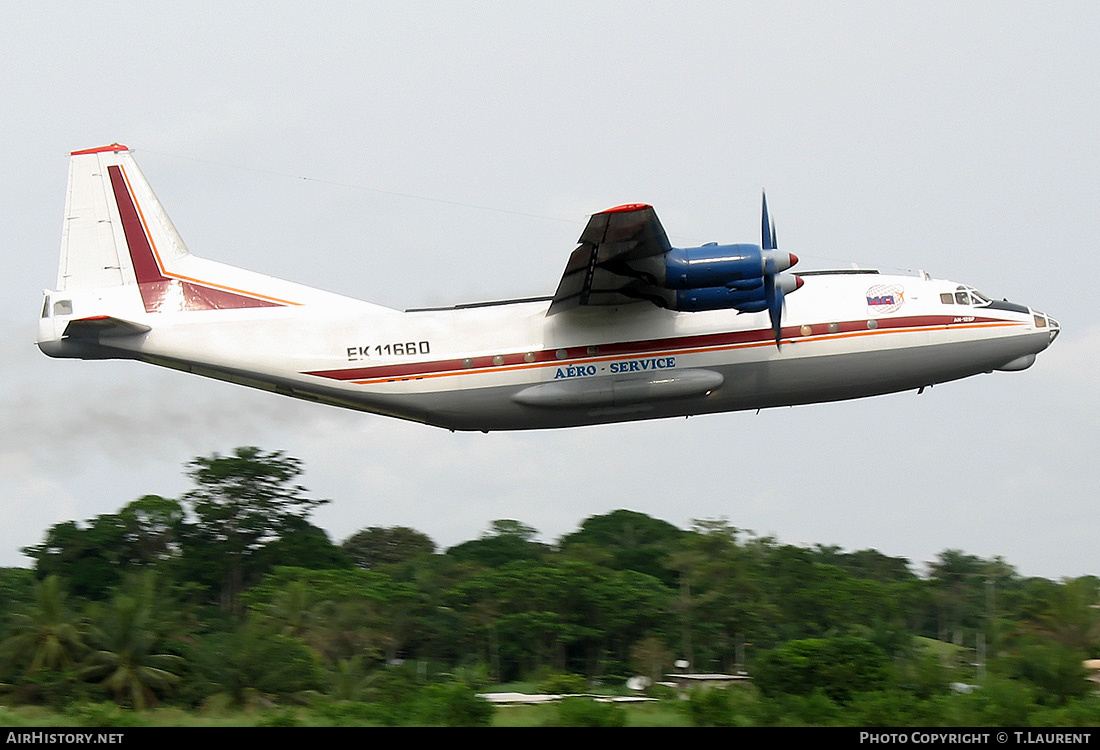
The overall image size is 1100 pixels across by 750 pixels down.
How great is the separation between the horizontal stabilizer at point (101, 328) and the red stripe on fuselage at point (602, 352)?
3.05m

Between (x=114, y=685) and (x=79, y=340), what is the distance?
14.3 metres

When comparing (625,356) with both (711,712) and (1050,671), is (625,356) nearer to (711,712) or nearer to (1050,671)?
(711,712)

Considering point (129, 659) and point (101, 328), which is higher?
point (101, 328)

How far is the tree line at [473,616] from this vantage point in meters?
28.0

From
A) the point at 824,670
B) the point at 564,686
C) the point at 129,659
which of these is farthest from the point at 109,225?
the point at 824,670

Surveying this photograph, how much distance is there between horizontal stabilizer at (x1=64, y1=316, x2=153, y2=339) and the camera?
20.1m

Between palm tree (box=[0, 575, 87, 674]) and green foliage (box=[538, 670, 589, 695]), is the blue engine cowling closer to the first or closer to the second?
green foliage (box=[538, 670, 589, 695])

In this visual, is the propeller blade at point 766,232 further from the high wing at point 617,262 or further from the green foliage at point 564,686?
the green foliage at point 564,686

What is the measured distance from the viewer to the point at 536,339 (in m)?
20.1

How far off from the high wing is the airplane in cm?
6

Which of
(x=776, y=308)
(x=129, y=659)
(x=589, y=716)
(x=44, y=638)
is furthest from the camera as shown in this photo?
(x=44, y=638)

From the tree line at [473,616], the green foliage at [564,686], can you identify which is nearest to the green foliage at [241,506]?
the tree line at [473,616]

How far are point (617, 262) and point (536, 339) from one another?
90.3 inches

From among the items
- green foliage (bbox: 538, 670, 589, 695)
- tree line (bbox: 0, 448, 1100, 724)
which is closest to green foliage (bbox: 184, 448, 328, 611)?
tree line (bbox: 0, 448, 1100, 724)
